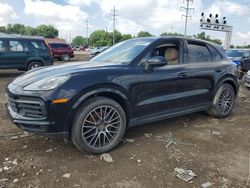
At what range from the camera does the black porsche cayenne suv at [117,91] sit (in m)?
2.83

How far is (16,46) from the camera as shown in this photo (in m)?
Result: 9.92

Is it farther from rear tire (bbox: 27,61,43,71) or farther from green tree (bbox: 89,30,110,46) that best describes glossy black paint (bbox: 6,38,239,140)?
green tree (bbox: 89,30,110,46)

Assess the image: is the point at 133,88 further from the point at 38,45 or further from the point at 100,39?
the point at 100,39

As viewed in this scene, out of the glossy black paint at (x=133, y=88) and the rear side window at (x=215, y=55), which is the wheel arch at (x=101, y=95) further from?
the rear side window at (x=215, y=55)

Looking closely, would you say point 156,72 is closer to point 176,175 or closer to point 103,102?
point 103,102

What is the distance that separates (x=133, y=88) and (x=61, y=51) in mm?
18190

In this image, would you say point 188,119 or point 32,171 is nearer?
point 32,171

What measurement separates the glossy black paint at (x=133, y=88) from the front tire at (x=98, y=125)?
0.11 m

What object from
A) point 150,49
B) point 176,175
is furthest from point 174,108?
point 176,175

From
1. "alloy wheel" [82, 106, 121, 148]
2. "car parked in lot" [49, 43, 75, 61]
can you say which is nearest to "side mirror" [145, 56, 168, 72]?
"alloy wheel" [82, 106, 121, 148]

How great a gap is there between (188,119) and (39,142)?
9.76 ft

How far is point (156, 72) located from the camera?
142 inches

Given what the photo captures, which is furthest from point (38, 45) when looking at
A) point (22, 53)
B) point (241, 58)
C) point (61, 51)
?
point (241, 58)

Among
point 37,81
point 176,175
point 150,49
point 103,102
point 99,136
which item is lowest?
point 176,175
